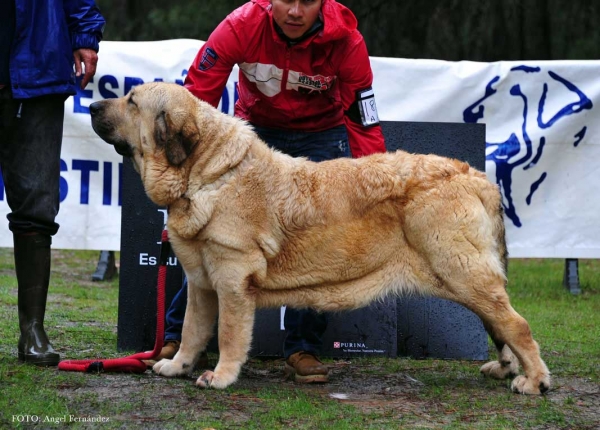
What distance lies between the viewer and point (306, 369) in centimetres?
476

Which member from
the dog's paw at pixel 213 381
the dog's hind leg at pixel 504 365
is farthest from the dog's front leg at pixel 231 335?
the dog's hind leg at pixel 504 365

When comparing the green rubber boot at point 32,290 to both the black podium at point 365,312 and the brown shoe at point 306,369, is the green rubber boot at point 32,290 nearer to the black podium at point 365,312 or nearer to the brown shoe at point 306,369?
the black podium at point 365,312

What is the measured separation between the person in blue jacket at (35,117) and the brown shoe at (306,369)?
54.0 inches

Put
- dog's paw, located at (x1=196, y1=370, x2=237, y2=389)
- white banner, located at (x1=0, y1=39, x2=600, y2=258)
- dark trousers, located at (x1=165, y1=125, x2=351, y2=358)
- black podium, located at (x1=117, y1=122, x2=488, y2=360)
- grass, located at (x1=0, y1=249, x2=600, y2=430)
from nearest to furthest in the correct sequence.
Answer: grass, located at (x1=0, y1=249, x2=600, y2=430)
dog's paw, located at (x1=196, y1=370, x2=237, y2=389)
dark trousers, located at (x1=165, y1=125, x2=351, y2=358)
black podium, located at (x1=117, y1=122, x2=488, y2=360)
white banner, located at (x1=0, y1=39, x2=600, y2=258)

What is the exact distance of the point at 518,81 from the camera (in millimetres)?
9055

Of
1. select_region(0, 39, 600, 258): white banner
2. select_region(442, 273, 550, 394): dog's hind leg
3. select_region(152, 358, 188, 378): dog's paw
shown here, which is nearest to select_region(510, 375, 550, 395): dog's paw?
select_region(442, 273, 550, 394): dog's hind leg

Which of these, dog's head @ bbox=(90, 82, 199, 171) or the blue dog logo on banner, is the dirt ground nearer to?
dog's head @ bbox=(90, 82, 199, 171)

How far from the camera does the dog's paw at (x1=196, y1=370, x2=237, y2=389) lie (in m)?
4.32

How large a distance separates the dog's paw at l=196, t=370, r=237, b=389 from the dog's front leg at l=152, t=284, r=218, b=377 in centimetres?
33

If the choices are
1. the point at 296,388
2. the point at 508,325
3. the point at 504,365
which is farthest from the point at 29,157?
the point at 504,365

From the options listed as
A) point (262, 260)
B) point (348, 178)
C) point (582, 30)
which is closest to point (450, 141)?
point (348, 178)

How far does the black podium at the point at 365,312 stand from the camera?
5484 millimetres

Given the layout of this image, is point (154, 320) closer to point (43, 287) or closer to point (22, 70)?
point (43, 287)

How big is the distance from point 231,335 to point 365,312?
1.48 m
